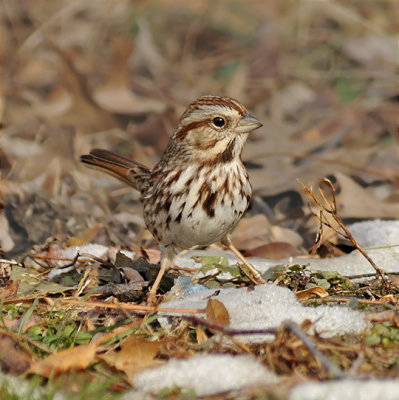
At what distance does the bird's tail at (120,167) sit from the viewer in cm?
441

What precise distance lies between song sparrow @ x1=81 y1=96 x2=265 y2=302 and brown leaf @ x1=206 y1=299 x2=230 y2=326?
0.51 metres

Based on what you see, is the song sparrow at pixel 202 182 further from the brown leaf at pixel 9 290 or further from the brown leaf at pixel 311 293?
the brown leaf at pixel 9 290

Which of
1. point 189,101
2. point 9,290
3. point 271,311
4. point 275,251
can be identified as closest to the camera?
point 271,311

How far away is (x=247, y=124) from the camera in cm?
365

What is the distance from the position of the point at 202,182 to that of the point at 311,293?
0.72 metres

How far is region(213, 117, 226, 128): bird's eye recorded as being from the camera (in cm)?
369

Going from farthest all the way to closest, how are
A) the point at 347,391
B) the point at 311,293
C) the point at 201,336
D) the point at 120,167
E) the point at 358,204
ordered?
the point at 358,204 → the point at 120,167 → the point at 311,293 → the point at 201,336 → the point at 347,391

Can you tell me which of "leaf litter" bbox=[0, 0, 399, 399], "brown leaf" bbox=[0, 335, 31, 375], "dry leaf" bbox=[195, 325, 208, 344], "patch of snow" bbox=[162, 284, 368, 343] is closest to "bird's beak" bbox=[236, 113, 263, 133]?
"leaf litter" bbox=[0, 0, 399, 399]

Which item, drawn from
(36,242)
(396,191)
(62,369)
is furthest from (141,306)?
(396,191)

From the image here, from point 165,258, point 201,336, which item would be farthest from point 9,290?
point 201,336

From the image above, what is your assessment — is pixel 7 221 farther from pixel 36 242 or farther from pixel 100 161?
pixel 100 161

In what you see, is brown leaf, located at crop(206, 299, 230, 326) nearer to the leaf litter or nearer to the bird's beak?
the leaf litter

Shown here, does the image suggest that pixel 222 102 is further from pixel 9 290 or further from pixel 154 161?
pixel 154 161

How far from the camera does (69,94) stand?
689 centimetres
